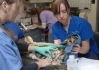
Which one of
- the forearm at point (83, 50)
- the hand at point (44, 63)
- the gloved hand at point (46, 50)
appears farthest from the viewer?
the forearm at point (83, 50)

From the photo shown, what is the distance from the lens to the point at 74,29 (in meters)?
1.45

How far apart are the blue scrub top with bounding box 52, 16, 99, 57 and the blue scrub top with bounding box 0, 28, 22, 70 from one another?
0.69 metres

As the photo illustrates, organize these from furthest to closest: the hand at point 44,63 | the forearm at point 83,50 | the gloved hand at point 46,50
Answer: the forearm at point 83,50 < the gloved hand at point 46,50 < the hand at point 44,63

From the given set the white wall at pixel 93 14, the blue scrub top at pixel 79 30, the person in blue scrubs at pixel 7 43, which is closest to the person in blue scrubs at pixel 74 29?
the blue scrub top at pixel 79 30

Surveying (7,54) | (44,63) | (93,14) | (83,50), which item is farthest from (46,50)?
(93,14)

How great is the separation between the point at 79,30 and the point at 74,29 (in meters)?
0.05

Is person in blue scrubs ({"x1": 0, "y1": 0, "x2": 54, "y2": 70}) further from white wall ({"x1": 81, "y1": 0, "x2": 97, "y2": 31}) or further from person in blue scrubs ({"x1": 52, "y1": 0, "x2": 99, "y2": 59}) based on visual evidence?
white wall ({"x1": 81, "y1": 0, "x2": 97, "y2": 31})

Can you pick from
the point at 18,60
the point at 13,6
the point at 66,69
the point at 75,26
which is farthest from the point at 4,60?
the point at 75,26

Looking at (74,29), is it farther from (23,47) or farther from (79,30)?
(23,47)

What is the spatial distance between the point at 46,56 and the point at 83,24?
0.46 meters

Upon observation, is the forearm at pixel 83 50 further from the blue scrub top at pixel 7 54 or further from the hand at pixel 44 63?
the blue scrub top at pixel 7 54

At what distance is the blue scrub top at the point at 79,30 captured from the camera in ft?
4.55

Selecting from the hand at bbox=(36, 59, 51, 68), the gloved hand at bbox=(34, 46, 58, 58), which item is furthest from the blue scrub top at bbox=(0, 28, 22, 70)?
the gloved hand at bbox=(34, 46, 58, 58)

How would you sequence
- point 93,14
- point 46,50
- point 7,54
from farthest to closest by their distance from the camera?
point 93,14
point 46,50
point 7,54
